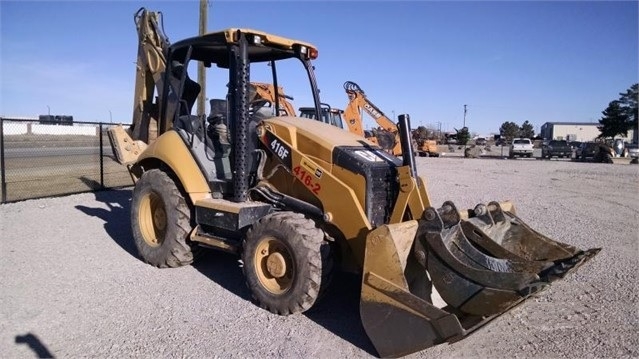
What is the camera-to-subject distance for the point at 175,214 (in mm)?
5754

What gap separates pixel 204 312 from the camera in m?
4.73

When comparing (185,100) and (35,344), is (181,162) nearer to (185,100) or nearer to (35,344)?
(185,100)

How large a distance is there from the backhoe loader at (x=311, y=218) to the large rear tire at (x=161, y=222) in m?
0.01

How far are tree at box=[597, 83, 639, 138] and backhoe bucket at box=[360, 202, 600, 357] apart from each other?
73688 mm

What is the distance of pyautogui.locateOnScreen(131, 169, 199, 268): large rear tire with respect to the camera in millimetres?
5785

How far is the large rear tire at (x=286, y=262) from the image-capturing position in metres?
4.32

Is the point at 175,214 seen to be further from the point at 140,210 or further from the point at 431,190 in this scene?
the point at 431,190

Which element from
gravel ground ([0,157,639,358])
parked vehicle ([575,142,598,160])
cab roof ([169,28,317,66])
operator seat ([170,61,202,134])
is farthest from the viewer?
parked vehicle ([575,142,598,160])

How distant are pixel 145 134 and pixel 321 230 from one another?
4.11 m

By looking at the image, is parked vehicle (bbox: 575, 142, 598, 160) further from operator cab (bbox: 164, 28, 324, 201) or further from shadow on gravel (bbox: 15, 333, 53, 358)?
shadow on gravel (bbox: 15, 333, 53, 358)

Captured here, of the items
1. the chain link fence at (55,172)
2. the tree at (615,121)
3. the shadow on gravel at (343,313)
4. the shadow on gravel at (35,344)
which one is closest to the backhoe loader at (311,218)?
the shadow on gravel at (343,313)

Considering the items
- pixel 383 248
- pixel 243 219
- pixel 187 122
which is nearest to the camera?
pixel 383 248

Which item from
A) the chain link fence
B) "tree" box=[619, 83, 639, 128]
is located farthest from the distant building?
the chain link fence

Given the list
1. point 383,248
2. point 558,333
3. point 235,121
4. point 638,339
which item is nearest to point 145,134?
point 235,121
